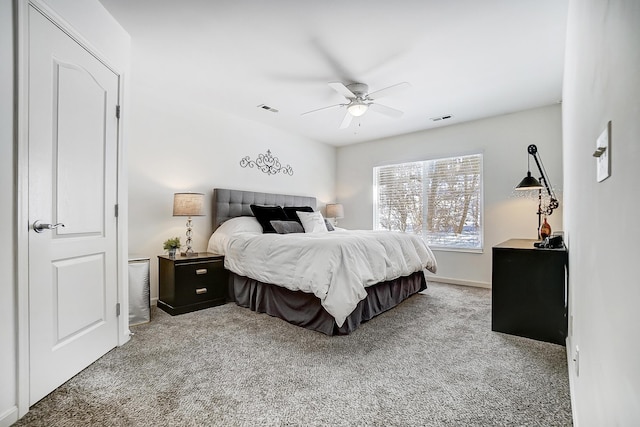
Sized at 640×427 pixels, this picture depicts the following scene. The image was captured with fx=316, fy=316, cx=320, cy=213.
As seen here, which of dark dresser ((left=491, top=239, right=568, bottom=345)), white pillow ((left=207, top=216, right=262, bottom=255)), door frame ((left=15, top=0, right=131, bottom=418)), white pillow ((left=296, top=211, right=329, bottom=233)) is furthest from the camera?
white pillow ((left=296, top=211, right=329, bottom=233))

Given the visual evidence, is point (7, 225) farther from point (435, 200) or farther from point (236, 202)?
point (435, 200)

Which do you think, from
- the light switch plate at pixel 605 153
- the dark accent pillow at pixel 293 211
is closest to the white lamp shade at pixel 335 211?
the dark accent pillow at pixel 293 211

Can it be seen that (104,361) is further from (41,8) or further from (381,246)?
(381,246)

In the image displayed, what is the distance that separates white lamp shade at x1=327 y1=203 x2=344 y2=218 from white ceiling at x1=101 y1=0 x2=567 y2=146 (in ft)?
7.16

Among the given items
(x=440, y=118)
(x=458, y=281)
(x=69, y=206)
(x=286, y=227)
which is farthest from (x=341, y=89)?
(x=458, y=281)

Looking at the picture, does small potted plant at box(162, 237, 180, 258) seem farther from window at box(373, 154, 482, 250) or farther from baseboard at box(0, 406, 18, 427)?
window at box(373, 154, 482, 250)

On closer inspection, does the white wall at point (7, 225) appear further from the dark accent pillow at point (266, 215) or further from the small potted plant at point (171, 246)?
the dark accent pillow at point (266, 215)

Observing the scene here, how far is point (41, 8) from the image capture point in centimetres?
175

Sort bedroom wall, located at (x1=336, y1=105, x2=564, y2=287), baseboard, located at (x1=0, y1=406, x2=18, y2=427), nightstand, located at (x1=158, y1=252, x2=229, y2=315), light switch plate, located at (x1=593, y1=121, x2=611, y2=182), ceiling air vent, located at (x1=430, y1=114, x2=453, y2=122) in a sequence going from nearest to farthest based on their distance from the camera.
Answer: light switch plate, located at (x1=593, y1=121, x2=611, y2=182) → baseboard, located at (x1=0, y1=406, x2=18, y2=427) → nightstand, located at (x1=158, y1=252, x2=229, y2=315) → bedroom wall, located at (x1=336, y1=105, x2=564, y2=287) → ceiling air vent, located at (x1=430, y1=114, x2=453, y2=122)

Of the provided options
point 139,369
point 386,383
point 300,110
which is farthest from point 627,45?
point 300,110

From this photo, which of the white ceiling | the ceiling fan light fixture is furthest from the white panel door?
the ceiling fan light fixture

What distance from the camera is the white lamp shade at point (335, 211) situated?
5891 mm

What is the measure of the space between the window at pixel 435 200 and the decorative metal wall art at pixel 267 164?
5.82ft

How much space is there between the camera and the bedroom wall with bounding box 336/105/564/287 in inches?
164
